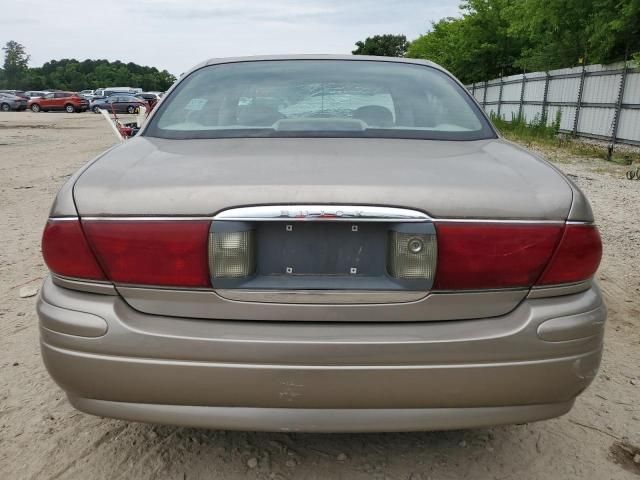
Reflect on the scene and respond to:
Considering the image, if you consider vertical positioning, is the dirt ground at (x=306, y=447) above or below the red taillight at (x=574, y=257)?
below

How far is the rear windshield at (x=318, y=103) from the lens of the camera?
7.72 ft

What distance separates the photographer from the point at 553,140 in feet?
56.4

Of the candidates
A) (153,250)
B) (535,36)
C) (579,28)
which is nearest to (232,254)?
(153,250)

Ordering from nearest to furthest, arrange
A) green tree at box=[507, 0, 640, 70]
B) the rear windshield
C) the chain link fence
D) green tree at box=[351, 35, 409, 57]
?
the rear windshield → green tree at box=[507, 0, 640, 70] → the chain link fence → green tree at box=[351, 35, 409, 57]

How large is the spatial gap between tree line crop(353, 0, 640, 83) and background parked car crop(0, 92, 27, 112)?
31006mm

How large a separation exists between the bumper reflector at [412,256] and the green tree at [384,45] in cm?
10074

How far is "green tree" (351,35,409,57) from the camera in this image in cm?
9812

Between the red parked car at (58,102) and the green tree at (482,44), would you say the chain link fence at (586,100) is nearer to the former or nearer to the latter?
the green tree at (482,44)

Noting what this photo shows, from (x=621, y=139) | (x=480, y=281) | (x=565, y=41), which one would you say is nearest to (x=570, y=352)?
(x=480, y=281)

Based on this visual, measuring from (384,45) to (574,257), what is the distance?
339ft

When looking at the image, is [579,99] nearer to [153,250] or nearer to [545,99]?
[545,99]

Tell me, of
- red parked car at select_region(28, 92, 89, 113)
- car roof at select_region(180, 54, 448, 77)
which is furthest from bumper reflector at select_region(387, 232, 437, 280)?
red parked car at select_region(28, 92, 89, 113)

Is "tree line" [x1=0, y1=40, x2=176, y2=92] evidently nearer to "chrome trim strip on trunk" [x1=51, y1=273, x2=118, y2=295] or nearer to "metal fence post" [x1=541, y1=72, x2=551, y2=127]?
"metal fence post" [x1=541, y1=72, x2=551, y2=127]

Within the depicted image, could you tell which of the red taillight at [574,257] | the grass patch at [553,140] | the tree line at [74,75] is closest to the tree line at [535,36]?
the grass patch at [553,140]
